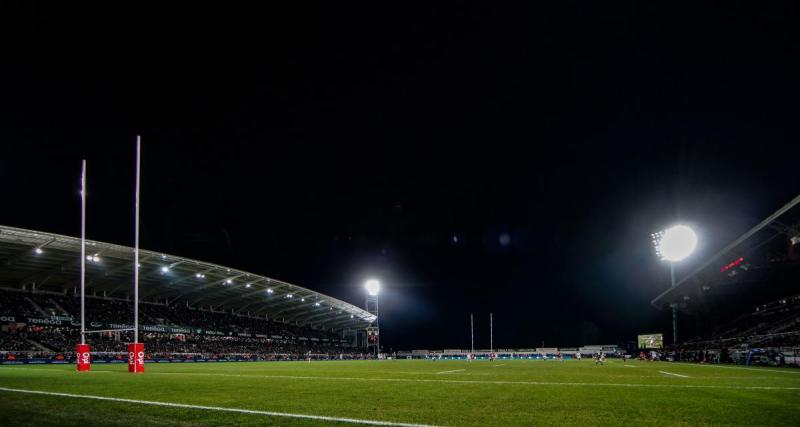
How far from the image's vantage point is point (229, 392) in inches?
403

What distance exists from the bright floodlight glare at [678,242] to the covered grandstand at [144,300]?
133 feet

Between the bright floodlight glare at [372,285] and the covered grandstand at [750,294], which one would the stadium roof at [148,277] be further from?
the covered grandstand at [750,294]

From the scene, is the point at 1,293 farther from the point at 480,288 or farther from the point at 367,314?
the point at 480,288

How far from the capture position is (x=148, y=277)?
4938cm

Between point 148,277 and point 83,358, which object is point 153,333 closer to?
Result: point 148,277

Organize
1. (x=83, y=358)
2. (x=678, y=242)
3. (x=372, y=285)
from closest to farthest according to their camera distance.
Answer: (x=83, y=358) → (x=678, y=242) → (x=372, y=285)

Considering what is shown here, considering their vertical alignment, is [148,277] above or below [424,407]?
above

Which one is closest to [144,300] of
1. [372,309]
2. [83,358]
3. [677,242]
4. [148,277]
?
[148,277]

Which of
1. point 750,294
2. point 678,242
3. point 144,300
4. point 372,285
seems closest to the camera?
point 678,242

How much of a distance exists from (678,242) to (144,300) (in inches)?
2208

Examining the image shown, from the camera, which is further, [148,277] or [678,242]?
[148,277]

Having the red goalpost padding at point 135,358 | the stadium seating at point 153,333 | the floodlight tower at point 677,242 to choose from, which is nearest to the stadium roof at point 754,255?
the floodlight tower at point 677,242

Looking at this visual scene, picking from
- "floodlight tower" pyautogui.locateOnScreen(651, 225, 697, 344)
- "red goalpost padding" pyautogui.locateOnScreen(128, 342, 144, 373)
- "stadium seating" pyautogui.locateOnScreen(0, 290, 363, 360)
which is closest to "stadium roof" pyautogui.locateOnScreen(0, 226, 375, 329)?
"stadium seating" pyautogui.locateOnScreen(0, 290, 363, 360)

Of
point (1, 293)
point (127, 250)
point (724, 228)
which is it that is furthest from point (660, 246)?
point (1, 293)
